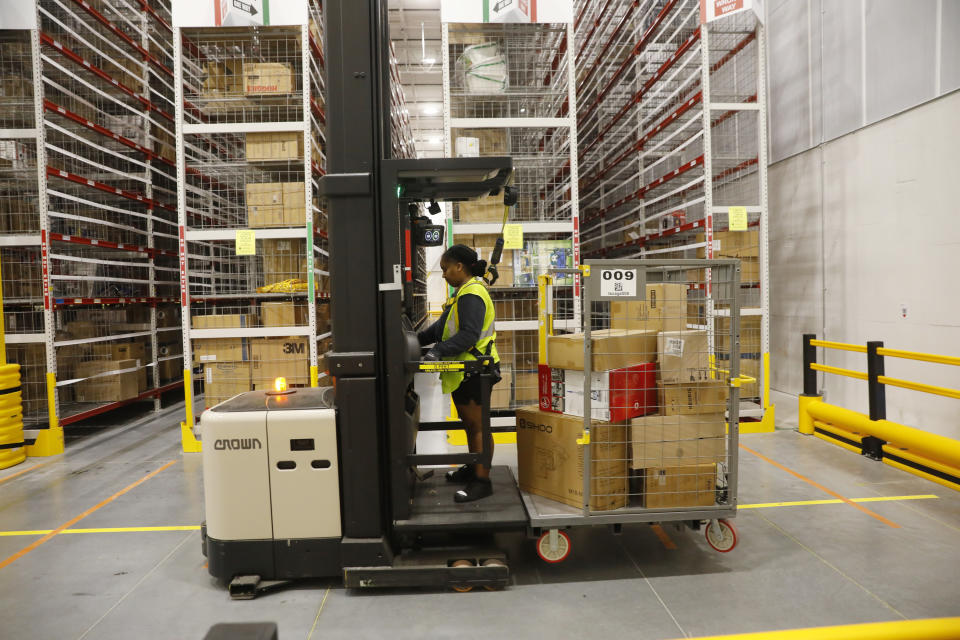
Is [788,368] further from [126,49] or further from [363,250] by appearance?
[126,49]

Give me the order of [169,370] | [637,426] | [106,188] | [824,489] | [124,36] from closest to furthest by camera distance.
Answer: [637,426], [824,489], [106,188], [124,36], [169,370]

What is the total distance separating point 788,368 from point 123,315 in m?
11.7

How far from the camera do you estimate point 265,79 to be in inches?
285

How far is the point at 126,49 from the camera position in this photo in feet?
32.1

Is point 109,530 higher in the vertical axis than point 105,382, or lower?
lower

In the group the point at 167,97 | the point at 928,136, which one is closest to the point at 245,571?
the point at 928,136

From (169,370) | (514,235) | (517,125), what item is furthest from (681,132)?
(169,370)

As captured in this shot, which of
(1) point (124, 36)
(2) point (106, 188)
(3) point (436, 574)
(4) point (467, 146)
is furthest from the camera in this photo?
(1) point (124, 36)

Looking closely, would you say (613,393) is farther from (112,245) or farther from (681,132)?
(681,132)

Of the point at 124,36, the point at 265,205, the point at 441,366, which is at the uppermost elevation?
the point at 124,36

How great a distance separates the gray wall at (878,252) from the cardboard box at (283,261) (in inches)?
291

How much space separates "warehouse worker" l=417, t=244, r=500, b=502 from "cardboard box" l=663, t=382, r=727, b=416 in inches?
47.1

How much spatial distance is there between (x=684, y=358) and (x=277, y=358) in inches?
209

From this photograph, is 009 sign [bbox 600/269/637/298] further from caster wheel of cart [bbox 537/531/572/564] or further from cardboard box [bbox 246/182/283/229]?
cardboard box [bbox 246/182/283/229]
